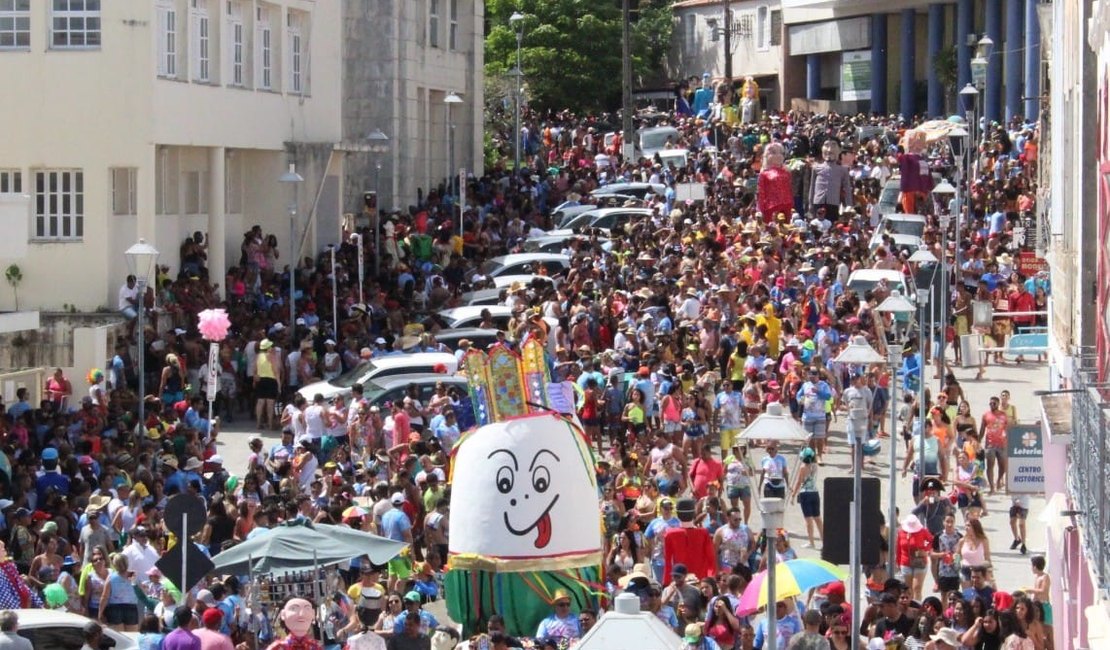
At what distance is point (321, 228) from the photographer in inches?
1708

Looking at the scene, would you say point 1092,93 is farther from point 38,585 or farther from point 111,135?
point 111,135

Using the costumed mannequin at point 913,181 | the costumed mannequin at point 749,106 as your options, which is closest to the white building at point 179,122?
the costumed mannequin at point 913,181

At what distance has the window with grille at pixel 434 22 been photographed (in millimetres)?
51688

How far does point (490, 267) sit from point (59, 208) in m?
8.40

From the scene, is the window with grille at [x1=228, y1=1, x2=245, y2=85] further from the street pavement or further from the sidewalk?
the sidewalk

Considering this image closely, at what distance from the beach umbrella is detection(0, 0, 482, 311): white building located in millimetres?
18908

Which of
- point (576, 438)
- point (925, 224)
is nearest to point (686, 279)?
point (925, 224)

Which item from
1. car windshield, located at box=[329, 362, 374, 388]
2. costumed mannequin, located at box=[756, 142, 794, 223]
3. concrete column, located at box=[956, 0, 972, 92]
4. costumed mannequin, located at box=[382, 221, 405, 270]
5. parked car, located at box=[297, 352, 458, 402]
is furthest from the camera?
concrete column, located at box=[956, 0, 972, 92]

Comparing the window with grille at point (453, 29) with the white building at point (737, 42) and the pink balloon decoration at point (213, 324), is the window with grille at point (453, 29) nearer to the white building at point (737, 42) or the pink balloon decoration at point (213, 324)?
the pink balloon decoration at point (213, 324)

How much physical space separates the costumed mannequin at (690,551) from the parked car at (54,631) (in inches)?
218

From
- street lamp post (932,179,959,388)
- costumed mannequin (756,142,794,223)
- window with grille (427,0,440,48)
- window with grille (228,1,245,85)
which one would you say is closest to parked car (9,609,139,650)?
street lamp post (932,179,959,388)

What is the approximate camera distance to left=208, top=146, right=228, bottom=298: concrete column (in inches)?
1539

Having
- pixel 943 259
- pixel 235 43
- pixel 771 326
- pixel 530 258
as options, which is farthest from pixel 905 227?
pixel 235 43

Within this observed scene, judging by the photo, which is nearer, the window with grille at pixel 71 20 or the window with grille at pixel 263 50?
the window with grille at pixel 71 20
